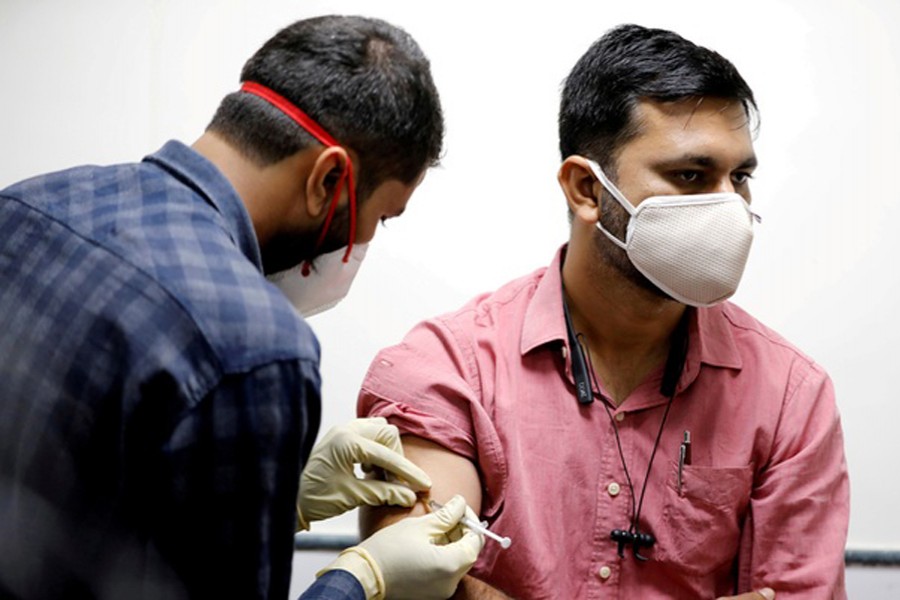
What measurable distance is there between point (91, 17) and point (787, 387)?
1.76 m

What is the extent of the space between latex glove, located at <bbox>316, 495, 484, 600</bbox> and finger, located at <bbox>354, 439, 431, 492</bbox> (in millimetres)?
61

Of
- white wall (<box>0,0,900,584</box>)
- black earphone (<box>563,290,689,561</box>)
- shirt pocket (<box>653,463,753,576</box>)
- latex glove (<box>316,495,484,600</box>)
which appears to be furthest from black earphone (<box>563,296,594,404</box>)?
white wall (<box>0,0,900,584</box>)

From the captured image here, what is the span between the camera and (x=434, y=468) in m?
1.65

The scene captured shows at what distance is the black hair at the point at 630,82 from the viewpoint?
1.76 metres

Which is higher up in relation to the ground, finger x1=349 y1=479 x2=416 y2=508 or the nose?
the nose

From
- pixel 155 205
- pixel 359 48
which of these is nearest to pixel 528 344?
pixel 359 48

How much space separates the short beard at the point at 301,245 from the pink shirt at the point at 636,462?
44 cm

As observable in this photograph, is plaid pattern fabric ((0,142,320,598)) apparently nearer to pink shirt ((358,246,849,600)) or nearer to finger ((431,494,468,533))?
finger ((431,494,468,533))

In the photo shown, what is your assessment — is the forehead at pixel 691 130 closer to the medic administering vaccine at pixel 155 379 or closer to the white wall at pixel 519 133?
the white wall at pixel 519 133

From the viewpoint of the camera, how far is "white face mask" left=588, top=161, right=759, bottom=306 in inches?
66.5

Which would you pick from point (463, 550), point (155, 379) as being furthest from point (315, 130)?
point (463, 550)

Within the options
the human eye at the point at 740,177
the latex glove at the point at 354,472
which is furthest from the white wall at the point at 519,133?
the latex glove at the point at 354,472

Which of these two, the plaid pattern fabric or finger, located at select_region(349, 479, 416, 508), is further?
finger, located at select_region(349, 479, 416, 508)

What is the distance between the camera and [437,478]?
5.37 ft
